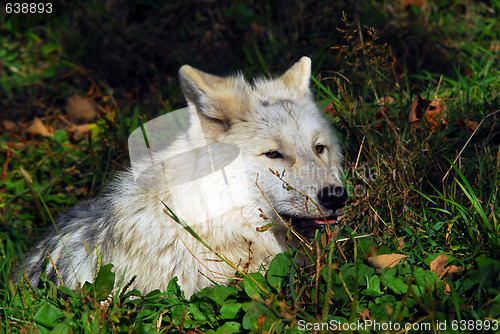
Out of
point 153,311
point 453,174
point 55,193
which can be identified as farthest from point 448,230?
point 55,193

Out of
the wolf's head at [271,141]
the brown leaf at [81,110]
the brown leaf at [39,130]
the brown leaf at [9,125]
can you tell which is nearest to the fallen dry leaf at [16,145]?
the brown leaf at [39,130]

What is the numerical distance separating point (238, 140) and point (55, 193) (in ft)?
8.88

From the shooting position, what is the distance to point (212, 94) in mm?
2918

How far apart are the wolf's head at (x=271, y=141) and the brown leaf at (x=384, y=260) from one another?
1.14 feet

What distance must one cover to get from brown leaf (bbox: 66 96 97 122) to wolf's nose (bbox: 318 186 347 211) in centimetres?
383

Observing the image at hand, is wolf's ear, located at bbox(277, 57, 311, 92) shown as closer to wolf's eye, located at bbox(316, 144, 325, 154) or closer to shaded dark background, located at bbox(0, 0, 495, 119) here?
wolf's eye, located at bbox(316, 144, 325, 154)

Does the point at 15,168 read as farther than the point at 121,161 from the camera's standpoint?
Yes

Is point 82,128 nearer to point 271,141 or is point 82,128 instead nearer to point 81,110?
point 81,110

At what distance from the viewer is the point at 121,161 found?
4.54 meters

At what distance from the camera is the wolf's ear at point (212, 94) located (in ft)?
9.40

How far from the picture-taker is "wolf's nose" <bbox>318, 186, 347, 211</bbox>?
2.72m

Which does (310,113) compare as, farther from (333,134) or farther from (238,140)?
(238,140)

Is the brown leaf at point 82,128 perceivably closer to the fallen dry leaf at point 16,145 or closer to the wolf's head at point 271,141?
the fallen dry leaf at point 16,145

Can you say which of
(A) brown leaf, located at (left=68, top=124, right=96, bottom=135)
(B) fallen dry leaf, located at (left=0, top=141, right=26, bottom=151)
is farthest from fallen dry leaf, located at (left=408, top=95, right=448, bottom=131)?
(B) fallen dry leaf, located at (left=0, top=141, right=26, bottom=151)
